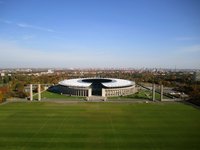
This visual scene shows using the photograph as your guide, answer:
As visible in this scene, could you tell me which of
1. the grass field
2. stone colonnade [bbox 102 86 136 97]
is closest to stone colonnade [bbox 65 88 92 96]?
stone colonnade [bbox 102 86 136 97]

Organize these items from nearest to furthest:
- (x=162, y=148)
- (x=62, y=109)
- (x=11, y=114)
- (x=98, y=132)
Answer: (x=162, y=148) < (x=98, y=132) < (x=11, y=114) < (x=62, y=109)

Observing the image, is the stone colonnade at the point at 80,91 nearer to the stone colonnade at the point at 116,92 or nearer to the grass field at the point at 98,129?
the stone colonnade at the point at 116,92

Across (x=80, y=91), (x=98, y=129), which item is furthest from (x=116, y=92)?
(x=98, y=129)

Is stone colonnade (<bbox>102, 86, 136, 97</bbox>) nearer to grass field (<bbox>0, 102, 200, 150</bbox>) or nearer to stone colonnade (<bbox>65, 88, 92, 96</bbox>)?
stone colonnade (<bbox>65, 88, 92, 96</bbox>)

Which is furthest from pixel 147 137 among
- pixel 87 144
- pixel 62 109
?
pixel 62 109

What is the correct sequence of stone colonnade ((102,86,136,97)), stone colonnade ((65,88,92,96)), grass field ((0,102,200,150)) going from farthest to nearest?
stone colonnade ((102,86,136,97)) < stone colonnade ((65,88,92,96)) < grass field ((0,102,200,150))

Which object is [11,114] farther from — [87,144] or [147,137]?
[147,137]

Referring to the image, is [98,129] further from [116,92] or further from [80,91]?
[116,92]

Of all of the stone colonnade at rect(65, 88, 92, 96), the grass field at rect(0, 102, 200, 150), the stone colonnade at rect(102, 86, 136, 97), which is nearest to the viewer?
the grass field at rect(0, 102, 200, 150)

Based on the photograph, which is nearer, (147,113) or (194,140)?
(194,140)
